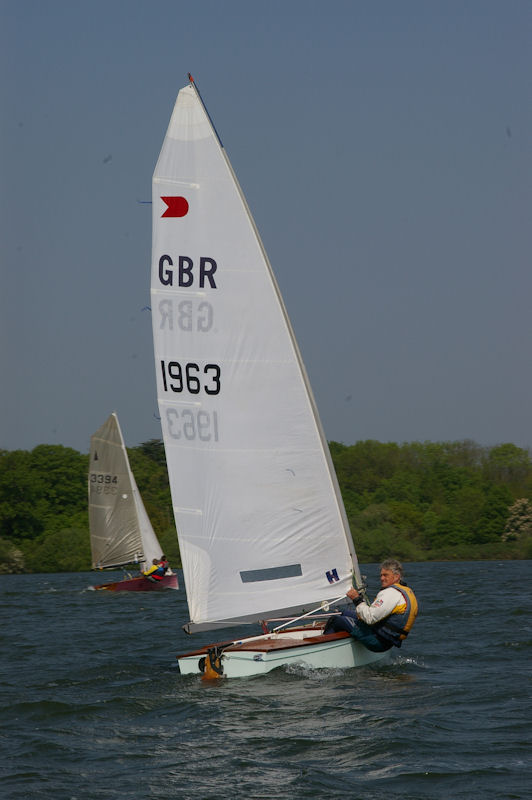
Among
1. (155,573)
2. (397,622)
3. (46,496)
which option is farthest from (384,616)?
(46,496)

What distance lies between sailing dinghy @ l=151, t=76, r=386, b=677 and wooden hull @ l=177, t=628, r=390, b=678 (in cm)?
4

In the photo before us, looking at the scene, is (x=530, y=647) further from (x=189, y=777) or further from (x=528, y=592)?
(x=528, y=592)

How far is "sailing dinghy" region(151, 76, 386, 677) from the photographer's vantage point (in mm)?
10898

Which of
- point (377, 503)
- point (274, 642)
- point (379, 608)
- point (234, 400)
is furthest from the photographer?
point (377, 503)

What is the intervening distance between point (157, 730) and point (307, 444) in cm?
339

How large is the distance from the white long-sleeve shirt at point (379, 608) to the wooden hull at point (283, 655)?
33 cm

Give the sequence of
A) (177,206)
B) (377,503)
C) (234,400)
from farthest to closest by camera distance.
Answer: (377,503), (234,400), (177,206)

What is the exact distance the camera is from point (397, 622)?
416 inches

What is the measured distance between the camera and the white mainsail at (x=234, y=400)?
1090cm

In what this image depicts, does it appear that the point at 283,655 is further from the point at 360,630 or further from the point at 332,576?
the point at 332,576

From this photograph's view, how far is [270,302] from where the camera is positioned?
1090 centimetres

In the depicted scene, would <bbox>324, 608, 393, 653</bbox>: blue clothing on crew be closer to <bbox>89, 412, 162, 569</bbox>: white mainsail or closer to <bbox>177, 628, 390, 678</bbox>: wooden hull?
<bbox>177, 628, 390, 678</bbox>: wooden hull

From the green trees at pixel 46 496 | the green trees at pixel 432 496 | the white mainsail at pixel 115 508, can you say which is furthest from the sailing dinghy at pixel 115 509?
the green trees at pixel 46 496

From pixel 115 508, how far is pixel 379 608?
2371 centimetres
